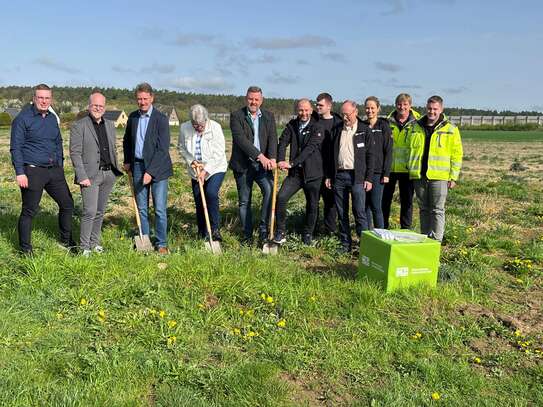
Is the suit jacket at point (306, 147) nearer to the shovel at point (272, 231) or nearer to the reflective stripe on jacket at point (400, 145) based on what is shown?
the shovel at point (272, 231)

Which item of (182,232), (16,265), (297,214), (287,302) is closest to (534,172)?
(297,214)

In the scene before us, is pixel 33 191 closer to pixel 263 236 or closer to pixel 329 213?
pixel 263 236

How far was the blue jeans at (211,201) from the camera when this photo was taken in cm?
674

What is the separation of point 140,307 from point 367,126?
12.5 feet

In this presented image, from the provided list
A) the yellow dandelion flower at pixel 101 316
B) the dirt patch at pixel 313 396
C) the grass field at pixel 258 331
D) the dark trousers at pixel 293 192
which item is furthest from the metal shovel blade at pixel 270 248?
the dirt patch at pixel 313 396

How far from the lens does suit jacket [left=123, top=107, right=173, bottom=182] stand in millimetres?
6297

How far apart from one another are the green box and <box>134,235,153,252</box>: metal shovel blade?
9.74 ft

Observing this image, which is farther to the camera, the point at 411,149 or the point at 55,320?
the point at 411,149

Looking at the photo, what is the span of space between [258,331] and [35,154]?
11.3ft

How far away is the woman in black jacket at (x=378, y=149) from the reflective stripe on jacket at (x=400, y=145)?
256 mm

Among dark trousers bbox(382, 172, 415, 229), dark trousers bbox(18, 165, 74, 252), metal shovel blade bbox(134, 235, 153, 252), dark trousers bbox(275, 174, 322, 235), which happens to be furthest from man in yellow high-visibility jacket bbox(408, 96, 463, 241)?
dark trousers bbox(18, 165, 74, 252)

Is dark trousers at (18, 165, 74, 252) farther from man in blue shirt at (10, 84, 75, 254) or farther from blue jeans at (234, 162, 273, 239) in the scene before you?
blue jeans at (234, 162, 273, 239)

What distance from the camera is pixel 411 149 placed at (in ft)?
21.5

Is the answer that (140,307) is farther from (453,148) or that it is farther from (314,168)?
(453,148)
